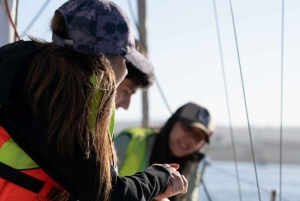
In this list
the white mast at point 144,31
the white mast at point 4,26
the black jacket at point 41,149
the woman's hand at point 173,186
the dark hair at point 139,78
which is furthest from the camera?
the white mast at point 144,31

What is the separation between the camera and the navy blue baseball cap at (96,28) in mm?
1546

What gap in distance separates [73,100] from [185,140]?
194cm

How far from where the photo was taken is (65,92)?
1478 mm

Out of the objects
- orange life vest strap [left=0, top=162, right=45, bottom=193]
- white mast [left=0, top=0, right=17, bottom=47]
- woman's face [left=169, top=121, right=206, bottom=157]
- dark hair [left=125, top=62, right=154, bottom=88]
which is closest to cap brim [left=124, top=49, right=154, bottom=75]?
orange life vest strap [left=0, top=162, right=45, bottom=193]

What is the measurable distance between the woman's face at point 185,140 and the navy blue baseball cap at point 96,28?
1.79 metres

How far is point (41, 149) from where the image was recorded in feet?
4.77

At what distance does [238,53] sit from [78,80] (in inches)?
35.3

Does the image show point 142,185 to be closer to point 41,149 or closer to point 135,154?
point 41,149

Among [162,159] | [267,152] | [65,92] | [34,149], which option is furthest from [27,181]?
[267,152]

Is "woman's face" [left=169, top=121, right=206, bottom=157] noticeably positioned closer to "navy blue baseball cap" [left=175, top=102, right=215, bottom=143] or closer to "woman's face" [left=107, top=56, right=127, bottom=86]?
"navy blue baseball cap" [left=175, top=102, right=215, bottom=143]

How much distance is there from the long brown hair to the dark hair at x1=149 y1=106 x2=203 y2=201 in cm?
178

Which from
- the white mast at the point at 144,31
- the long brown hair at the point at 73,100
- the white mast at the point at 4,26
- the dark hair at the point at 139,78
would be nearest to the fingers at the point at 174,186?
the long brown hair at the point at 73,100

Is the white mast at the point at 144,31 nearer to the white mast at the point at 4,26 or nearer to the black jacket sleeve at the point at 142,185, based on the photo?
the white mast at the point at 4,26

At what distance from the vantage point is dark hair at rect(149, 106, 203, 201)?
3314 mm
